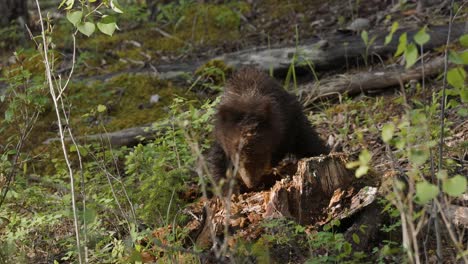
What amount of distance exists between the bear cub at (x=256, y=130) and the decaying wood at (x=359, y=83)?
1724 mm

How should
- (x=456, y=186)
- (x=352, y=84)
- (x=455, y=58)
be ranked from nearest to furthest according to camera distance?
(x=456, y=186) < (x=455, y=58) < (x=352, y=84)

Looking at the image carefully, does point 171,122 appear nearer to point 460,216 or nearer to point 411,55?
point 460,216

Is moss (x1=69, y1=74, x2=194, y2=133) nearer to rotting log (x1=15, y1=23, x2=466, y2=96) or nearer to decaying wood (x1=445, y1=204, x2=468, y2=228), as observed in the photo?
rotting log (x1=15, y1=23, x2=466, y2=96)

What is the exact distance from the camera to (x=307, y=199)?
5129 mm

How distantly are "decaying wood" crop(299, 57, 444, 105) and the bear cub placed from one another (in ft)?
5.66

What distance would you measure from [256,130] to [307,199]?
0.88m

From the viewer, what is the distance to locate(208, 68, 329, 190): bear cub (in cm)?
573

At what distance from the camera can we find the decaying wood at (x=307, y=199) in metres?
5.05

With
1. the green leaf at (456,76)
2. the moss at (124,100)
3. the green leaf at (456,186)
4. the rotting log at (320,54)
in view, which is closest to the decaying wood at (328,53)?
the rotting log at (320,54)

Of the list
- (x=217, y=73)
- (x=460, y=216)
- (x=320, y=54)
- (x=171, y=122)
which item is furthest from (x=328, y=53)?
(x=460, y=216)

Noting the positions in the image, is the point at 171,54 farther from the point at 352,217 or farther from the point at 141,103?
the point at 352,217

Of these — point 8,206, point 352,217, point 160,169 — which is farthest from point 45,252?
point 352,217

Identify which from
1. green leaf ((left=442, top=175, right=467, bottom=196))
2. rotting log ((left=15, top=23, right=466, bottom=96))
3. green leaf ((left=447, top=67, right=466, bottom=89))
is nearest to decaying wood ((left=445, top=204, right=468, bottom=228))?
green leaf ((left=447, top=67, right=466, bottom=89))

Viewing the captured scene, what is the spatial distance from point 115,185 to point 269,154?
1.35 metres
